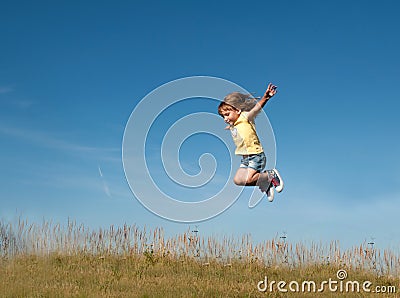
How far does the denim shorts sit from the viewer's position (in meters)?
7.73

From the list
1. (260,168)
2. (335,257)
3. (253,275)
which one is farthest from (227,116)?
(335,257)

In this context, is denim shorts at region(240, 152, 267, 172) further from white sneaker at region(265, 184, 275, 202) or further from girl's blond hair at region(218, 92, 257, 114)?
girl's blond hair at region(218, 92, 257, 114)

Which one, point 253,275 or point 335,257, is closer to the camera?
point 253,275

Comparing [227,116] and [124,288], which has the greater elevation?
[227,116]

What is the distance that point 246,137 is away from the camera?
7.69m

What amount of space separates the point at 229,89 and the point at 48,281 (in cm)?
770

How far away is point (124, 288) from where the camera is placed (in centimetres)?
1165

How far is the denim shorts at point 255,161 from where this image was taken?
25.4ft

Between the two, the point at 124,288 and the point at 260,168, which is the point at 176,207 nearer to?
the point at 260,168
